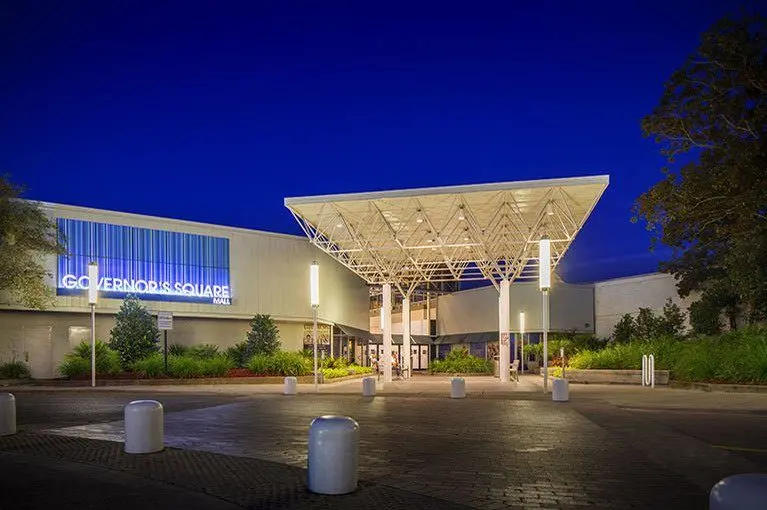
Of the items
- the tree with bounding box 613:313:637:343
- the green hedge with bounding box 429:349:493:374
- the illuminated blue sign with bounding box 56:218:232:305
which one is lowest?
the green hedge with bounding box 429:349:493:374

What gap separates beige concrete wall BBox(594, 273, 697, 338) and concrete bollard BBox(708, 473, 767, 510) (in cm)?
3972

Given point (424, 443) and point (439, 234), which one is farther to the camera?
point (439, 234)

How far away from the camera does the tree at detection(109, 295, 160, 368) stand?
112 feet

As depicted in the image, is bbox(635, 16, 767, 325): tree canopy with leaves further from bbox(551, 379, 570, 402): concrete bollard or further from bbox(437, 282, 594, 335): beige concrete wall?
bbox(437, 282, 594, 335): beige concrete wall

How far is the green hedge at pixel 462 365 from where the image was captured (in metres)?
46.3

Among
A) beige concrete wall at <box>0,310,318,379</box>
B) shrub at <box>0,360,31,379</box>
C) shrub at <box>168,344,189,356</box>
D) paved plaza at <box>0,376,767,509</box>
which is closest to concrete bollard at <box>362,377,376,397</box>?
paved plaza at <box>0,376,767,509</box>

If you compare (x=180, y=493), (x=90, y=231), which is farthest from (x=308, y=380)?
(x=180, y=493)

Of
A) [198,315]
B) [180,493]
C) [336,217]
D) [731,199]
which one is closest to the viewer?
[180,493]

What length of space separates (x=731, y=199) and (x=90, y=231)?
96.6 ft

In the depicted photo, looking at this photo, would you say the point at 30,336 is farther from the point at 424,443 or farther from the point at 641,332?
the point at 641,332

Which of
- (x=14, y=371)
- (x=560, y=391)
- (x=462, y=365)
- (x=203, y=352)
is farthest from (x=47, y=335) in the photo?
(x=560, y=391)

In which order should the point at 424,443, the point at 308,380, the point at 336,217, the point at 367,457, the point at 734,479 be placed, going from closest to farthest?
1. the point at 734,479
2. the point at 367,457
3. the point at 424,443
4. the point at 308,380
5. the point at 336,217

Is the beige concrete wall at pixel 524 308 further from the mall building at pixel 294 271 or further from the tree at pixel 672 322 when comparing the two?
the tree at pixel 672 322

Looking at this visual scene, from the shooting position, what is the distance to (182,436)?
13727mm
